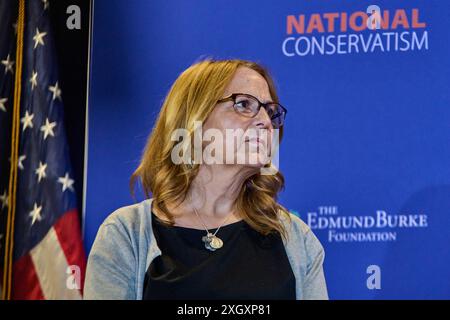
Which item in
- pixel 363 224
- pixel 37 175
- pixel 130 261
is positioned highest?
pixel 37 175

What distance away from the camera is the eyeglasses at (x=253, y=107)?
8.90 feet

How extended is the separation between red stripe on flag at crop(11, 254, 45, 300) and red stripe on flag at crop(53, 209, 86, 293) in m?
0.17

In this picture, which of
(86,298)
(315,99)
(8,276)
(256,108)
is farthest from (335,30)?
(8,276)

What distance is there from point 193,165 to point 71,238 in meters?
0.63

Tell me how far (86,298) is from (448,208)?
1321 mm

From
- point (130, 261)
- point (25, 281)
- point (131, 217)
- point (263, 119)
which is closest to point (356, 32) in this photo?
point (263, 119)

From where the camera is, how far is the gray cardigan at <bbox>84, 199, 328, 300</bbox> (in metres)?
2.59

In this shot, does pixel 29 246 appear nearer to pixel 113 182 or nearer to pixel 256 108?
pixel 113 182

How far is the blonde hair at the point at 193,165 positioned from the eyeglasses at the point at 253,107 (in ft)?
0.16

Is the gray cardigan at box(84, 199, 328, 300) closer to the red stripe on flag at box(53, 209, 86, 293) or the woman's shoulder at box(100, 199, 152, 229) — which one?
the woman's shoulder at box(100, 199, 152, 229)

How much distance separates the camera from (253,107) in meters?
2.74

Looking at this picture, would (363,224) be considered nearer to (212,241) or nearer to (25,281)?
(212,241)

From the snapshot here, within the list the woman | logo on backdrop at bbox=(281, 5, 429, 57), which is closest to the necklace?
the woman

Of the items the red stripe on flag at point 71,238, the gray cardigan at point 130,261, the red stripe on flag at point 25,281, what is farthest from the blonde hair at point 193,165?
the red stripe on flag at point 25,281
